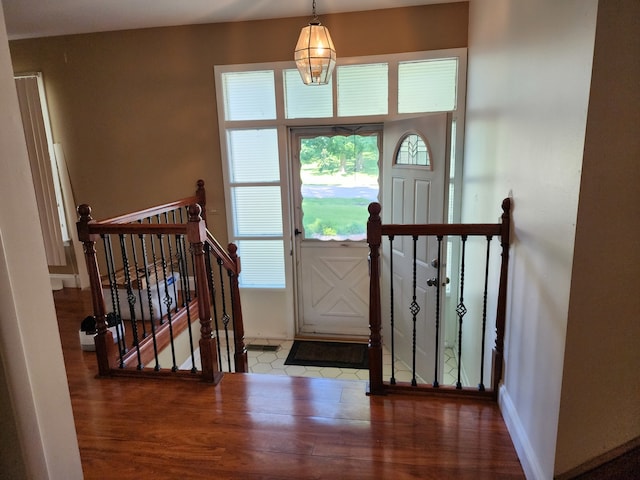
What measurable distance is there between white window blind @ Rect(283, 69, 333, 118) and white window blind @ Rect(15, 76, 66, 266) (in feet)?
8.26

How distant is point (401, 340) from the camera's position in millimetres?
3586

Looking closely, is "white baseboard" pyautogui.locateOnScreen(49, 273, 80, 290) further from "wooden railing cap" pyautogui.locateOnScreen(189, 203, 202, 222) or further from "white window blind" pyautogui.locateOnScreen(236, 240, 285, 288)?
"wooden railing cap" pyautogui.locateOnScreen(189, 203, 202, 222)

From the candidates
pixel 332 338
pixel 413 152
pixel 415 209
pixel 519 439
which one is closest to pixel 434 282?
pixel 415 209

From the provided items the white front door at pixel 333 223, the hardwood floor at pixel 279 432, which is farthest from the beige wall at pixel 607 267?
the white front door at pixel 333 223

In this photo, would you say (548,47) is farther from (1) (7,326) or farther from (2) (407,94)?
(2) (407,94)

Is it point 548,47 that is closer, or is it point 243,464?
point 548,47

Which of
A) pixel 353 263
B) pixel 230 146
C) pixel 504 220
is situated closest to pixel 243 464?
pixel 504 220

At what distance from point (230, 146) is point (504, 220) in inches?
108

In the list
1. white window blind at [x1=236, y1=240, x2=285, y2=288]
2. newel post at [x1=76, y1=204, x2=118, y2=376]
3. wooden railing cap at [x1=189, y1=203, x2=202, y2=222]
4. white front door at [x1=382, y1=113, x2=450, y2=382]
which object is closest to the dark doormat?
white front door at [x1=382, y1=113, x2=450, y2=382]

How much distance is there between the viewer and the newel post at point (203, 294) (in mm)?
2250

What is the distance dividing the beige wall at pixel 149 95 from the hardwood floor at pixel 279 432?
82.0 inches

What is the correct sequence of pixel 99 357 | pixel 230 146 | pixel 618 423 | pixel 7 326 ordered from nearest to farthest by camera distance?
1. pixel 7 326
2. pixel 618 423
3. pixel 99 357
4. pixel 230 146

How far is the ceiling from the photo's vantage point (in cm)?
311

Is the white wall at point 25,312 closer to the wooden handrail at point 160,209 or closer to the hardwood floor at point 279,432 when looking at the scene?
the hardwood floor at point 279,432
